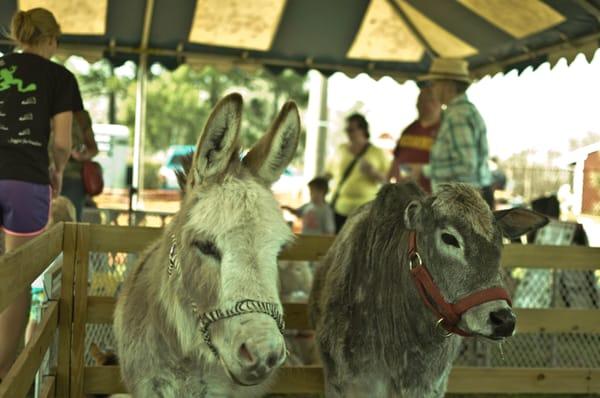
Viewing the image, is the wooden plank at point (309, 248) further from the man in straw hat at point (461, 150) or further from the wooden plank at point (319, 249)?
the man in straw hat at point (461, 150)

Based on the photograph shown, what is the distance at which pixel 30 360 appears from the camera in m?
3.10

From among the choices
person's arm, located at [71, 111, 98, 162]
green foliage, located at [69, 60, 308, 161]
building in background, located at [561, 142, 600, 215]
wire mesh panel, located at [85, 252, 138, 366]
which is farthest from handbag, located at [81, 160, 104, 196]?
green foliage, located at [69, 60, 308, 161]

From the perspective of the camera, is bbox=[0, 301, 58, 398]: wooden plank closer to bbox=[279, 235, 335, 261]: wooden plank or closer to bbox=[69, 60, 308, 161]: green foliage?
bbox=[279, 235, 335, 261]: wooden plank

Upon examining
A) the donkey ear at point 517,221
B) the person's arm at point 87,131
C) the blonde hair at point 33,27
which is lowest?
the donkey ear at point 517,221

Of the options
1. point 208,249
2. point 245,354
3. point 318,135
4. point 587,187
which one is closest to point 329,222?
point 318,135

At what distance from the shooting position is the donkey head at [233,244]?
8.24 feet

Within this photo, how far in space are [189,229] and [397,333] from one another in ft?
3.82

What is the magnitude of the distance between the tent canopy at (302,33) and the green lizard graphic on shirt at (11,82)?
397cm

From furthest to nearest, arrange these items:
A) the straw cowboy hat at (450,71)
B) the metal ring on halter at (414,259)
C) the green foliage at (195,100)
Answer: the green foliage at (195,100) < the straw cowboy hat at (450,71) < the metal ring on halter at (414,259)

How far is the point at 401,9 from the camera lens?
9.58 m

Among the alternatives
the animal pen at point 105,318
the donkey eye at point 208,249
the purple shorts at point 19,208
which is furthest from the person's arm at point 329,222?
the donkey eye at point 208,249

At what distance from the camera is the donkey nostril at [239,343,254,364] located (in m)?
2.43

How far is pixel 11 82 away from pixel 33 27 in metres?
0.33

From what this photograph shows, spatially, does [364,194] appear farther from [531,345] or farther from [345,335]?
[345,335]
